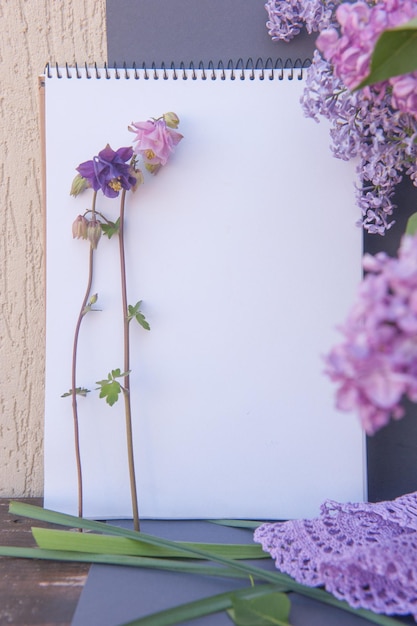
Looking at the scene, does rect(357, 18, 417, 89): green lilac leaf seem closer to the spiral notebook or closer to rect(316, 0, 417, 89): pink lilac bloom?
rect(316, 0, 417, 89): pink lilac bloom

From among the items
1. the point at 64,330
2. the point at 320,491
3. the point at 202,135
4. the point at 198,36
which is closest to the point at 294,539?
the point at 320,491

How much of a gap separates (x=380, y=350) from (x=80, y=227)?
1.50 ft

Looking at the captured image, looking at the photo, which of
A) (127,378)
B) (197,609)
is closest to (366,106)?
(127,378)

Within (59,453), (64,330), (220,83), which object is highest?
(220,83)

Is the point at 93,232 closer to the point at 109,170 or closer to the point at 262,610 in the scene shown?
the point at 109,170

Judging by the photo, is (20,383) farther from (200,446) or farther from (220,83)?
(220,83)

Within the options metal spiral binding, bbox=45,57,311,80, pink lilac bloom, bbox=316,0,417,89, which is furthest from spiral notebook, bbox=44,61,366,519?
pink lilac bloom, bbox=316,0,417,89

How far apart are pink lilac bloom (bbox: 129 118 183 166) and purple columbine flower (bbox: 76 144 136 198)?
0.05 ft

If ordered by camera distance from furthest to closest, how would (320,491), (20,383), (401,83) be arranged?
1. (20,383)
2. (320,491)
3. (401,83)

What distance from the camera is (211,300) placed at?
2.42 ft

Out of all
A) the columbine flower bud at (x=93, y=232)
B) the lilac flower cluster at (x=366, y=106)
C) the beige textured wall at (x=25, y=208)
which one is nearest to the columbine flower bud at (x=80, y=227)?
the columbine flower bud at (x=93, y=232)

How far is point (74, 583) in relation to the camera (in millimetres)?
598

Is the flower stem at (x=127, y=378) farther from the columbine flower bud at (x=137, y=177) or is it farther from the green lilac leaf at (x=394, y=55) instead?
the green lilac leaf at (x=394, y=55)

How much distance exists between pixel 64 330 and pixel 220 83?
0.33 meters
